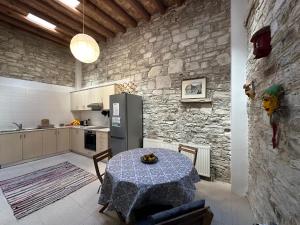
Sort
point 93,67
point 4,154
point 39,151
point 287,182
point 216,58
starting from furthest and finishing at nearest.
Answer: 1. point 93,67
2. point 39,151
3. point 4,154
4. point 216,58
5. point 287,182

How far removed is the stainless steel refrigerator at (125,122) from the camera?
357cm

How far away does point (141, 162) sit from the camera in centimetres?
192

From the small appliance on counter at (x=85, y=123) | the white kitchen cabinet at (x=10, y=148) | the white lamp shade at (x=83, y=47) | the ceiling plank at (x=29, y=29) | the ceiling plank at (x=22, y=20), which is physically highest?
the ceiling plank at (x=29, y=29)

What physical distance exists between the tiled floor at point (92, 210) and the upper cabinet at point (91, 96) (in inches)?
90.6

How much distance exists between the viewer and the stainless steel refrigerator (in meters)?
3.57

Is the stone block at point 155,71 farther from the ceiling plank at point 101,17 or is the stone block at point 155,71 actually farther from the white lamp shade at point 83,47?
the white lamp shade at point 83,47

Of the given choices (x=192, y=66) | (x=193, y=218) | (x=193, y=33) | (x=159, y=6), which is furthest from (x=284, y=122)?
(x=159, y=6)

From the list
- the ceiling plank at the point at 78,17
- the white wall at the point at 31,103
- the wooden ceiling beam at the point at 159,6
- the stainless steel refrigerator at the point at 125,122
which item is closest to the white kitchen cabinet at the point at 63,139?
the white wall at the point at 31,103

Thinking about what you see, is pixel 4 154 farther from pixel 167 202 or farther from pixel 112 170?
pixel 167 202

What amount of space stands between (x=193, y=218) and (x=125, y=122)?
2.82 m

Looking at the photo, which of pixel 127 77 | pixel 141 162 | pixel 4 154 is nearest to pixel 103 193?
pixel 141 162

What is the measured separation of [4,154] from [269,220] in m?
5.30

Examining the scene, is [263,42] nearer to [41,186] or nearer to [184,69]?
[184,69]

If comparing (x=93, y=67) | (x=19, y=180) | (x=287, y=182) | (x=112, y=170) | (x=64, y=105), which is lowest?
(x=19, y=180)
